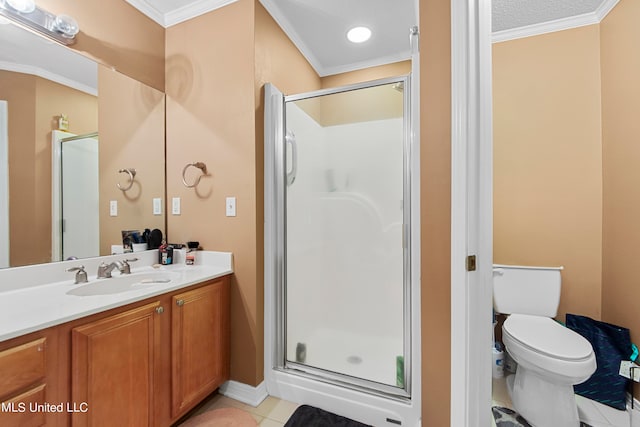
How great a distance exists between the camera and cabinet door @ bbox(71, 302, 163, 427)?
961 millimetres

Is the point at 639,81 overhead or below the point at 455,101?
overhead

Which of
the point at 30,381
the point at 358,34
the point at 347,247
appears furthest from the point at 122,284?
the point at 358,34

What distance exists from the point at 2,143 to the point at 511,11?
3184 millimetres

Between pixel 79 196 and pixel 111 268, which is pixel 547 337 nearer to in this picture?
pixel 111 268

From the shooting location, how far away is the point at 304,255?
6.20ft

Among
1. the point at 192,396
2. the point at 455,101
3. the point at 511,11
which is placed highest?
the point at 511,11

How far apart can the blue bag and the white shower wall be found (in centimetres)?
127

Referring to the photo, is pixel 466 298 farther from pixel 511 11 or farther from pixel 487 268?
pixel 511 11

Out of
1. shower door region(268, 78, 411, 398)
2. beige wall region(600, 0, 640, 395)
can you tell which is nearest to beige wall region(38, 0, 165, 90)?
shower door region(268, 78, 411, 398)

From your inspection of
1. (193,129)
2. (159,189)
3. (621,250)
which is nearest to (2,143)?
(159,189)

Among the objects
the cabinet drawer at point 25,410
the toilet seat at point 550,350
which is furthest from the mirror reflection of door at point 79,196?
the toilet seat at point 550,350

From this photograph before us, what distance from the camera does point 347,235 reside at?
6.09ft

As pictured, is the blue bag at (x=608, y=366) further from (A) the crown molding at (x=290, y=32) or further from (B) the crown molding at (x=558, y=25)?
(A) the crown molding at (x=290, y=32)

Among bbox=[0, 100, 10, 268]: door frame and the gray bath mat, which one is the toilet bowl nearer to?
the gray bath mat
